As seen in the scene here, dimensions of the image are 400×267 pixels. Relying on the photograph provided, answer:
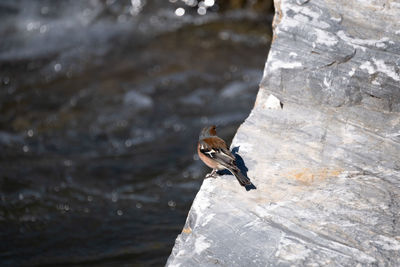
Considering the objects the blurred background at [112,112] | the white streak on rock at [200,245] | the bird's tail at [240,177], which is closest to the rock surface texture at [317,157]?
the white streak on rock at [200,245]

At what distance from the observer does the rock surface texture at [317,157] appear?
13.0 feet

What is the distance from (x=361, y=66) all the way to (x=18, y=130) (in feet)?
21.6

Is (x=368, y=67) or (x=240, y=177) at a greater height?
(x=368, y=67)

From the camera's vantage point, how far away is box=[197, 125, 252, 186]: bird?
14.5 feet

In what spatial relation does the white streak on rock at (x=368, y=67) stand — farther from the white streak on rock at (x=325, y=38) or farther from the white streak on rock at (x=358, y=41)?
the white streak on rock at (x=325, y=38)

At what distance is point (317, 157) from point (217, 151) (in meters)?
0.88

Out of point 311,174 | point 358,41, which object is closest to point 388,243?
point 311,174

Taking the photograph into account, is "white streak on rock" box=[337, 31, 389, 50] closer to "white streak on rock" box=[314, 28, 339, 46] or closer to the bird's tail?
"white streak on rock" box=[314, 28, 339, 46]

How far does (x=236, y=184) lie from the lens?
4.62 metres

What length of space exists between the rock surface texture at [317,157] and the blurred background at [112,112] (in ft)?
7.41

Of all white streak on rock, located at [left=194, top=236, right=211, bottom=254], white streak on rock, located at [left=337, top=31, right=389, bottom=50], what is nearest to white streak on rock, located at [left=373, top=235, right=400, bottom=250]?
white streak on rock, located at [left=194, top=236, right=211, bottom=254]

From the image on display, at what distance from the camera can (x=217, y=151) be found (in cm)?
480

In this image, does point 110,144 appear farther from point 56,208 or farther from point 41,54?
point 41,54

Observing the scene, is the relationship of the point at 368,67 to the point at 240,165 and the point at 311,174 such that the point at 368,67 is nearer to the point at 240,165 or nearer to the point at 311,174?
the point at 311,174
